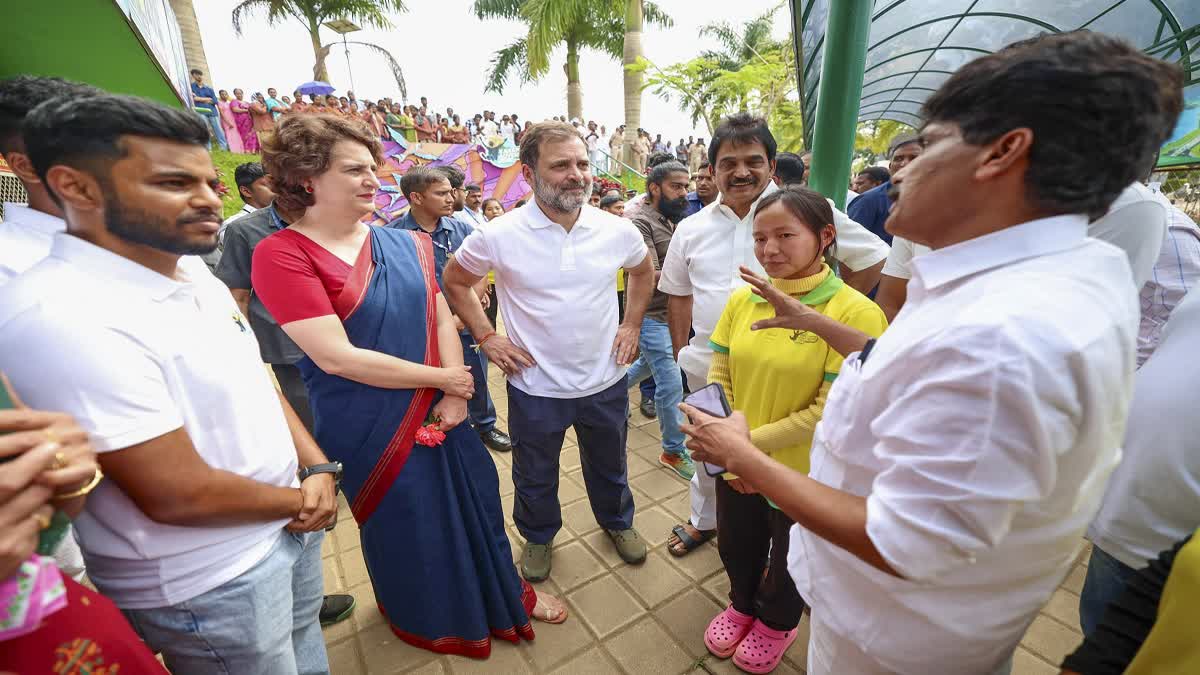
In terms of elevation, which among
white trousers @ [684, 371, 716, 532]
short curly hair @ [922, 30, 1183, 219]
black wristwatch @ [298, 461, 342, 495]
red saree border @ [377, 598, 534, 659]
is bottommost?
red saree border @ [377, 598, 534, 659]

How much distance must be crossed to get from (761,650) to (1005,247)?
1837mm

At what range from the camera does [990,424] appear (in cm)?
72

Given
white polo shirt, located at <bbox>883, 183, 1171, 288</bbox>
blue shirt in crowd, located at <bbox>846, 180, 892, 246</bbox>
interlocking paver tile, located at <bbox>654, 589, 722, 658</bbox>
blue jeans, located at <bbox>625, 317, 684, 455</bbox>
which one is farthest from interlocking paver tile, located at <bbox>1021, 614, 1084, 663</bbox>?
blue shirt in crowd, located at <bbox>846, 180, 892, 246</bbox>

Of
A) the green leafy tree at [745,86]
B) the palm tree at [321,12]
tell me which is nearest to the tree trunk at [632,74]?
the green leafy tree at [745,86]

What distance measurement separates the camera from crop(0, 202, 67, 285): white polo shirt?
1.45m

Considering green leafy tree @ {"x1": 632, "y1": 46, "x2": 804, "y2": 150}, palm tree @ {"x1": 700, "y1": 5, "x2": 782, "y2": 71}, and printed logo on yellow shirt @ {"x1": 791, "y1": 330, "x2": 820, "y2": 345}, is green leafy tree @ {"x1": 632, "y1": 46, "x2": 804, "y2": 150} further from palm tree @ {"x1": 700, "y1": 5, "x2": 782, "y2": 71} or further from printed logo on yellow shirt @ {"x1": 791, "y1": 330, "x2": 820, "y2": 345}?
printed logo on yellow shirt @ {"x1": 791, "y1": 330, "x2": 820, "y2": 345}

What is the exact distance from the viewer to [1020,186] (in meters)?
0.80

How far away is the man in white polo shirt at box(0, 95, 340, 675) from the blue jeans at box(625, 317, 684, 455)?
8.34 ft

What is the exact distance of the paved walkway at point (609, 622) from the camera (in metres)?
2.03

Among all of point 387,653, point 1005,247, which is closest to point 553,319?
point 387,653

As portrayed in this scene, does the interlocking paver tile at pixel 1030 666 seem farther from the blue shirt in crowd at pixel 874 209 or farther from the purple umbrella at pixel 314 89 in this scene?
the purple umbrella at pixel 314 89

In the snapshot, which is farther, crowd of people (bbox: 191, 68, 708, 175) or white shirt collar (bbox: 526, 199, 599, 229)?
crowd of people (bbox: 191, 68, 708, 175)

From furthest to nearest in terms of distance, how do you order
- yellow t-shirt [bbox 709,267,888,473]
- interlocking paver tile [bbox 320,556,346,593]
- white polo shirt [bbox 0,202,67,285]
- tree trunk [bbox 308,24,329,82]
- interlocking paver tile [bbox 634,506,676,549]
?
tree trunk [bbox 308,24,329,82] < interlocking paver tile [bbox 634,506,676,549] < interlocking paver tile [bbox 320,556,346,593] < yellow t-shirt [bbox 709,267,888,473] < white polo shirt [bbox 0,202,67,285]

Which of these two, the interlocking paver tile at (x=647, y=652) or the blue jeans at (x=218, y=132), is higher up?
the blue jeans at (x=218, y=132)
